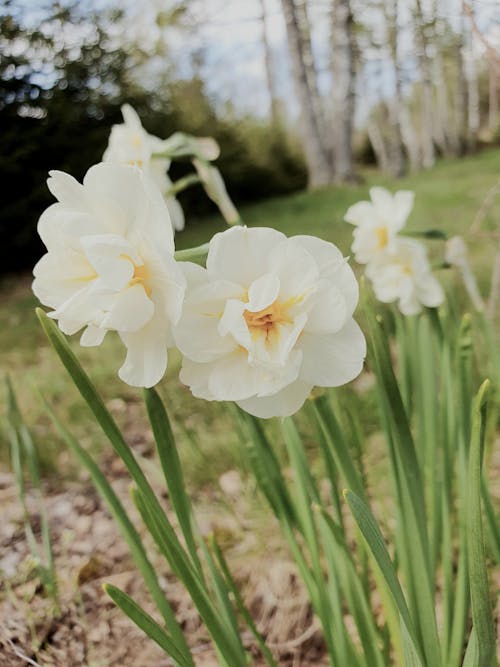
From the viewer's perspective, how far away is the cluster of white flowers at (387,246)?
3.56ft

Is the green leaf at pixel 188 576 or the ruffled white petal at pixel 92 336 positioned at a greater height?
the ruffled white petal at pixel 92 336

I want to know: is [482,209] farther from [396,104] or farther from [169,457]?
[396,104]

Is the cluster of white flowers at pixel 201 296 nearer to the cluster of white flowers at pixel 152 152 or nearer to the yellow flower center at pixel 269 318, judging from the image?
the yellow flower center at pixel 269 318

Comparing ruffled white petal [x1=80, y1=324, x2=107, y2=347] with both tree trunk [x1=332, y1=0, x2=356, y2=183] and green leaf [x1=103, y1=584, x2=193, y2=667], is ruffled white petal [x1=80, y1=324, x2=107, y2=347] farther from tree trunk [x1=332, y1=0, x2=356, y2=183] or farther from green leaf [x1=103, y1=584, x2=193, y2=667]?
tree trunk [x1=332, y1=0, x2=356, y2=183]

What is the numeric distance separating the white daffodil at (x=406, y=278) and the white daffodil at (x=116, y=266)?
23.4 inches

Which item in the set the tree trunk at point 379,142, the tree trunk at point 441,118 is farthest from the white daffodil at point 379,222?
the tree trunk at point 441,118

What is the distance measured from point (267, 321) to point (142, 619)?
29cm

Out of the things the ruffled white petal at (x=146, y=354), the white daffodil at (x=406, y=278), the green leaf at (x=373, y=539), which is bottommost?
the white daffodil at (x=406, y=278)

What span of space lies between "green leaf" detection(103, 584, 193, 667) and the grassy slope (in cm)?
41

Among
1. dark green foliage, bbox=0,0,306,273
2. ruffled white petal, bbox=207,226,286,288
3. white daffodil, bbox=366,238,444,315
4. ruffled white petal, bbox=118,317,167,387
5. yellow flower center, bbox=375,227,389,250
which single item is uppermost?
ruffled white petal, bbox=207,226,286,288

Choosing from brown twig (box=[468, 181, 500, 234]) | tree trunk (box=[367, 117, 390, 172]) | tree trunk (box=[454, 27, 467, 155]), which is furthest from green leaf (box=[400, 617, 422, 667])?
tree trunk (box=[367, 117, 390, 172])

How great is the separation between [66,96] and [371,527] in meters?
6.69

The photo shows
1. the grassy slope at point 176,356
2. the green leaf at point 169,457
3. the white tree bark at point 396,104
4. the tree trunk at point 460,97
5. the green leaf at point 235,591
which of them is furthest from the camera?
the tree trunk at point 460,97

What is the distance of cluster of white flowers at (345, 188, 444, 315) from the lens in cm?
108
